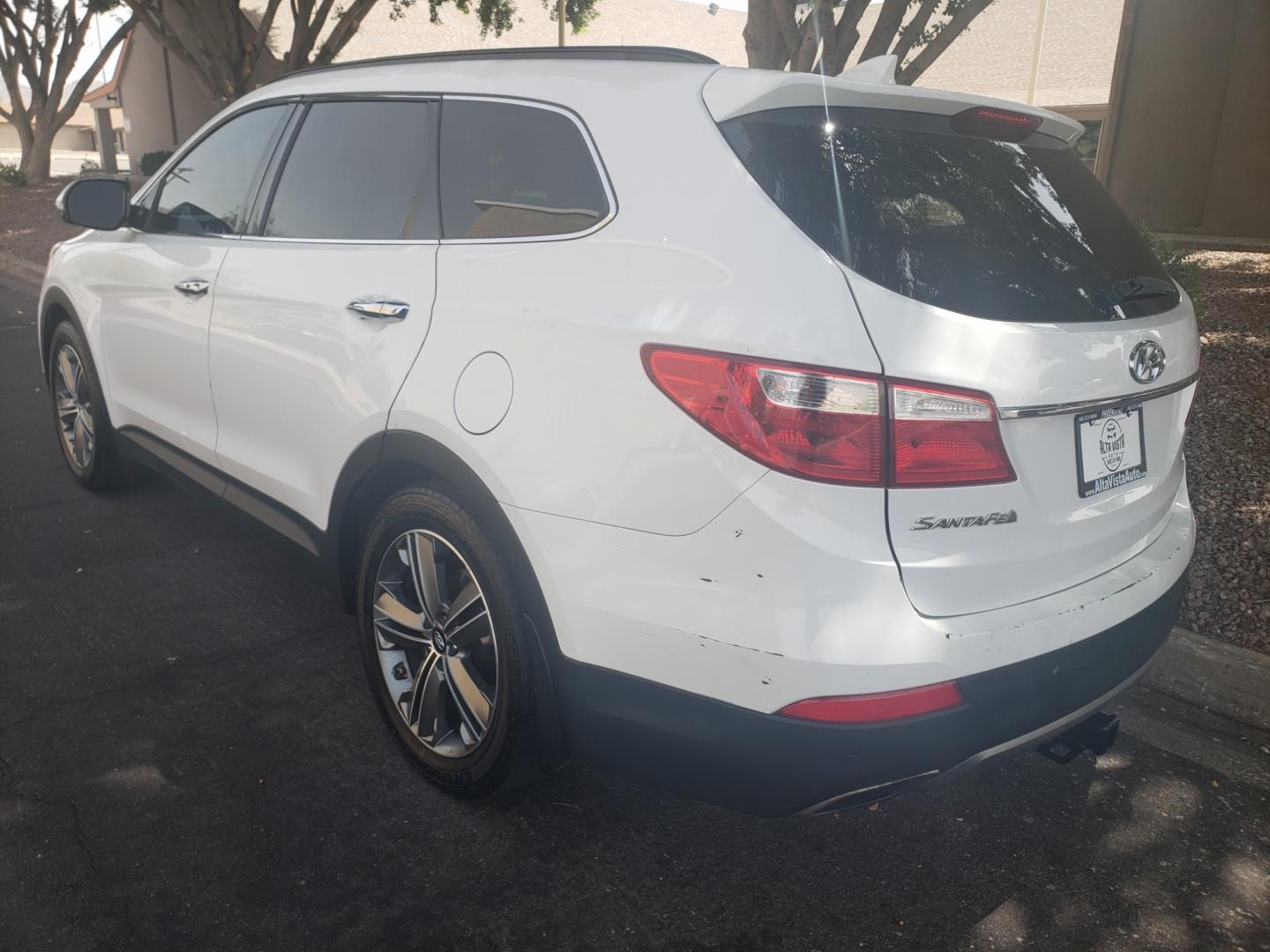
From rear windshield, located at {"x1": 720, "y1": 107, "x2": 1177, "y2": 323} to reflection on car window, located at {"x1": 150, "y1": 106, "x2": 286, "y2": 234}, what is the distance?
220 centimetres

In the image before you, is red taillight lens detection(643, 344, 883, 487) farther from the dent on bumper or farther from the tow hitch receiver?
the tow hitch receiver

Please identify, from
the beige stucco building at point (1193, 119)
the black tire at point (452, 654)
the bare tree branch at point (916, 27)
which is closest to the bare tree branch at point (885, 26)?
the bare tree branch at point (916, 27)

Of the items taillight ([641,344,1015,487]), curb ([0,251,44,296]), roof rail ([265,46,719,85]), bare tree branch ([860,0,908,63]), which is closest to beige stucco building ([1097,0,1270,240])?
bare tree branch ([860,0,908,63])

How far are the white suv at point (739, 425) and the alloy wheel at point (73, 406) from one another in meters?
2.50

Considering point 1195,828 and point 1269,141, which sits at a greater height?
point 1269,141

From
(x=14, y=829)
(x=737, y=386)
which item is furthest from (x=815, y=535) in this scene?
(x=14, y=829)

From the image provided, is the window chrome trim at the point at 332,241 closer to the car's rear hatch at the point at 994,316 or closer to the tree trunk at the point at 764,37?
the car's rear hatch at the point at 994,316

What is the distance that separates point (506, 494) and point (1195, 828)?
213 centimetres

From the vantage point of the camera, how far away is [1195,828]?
2.91 meters

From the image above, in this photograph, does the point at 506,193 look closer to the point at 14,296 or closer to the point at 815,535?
the point at 815,535

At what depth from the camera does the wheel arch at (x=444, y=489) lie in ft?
8.07

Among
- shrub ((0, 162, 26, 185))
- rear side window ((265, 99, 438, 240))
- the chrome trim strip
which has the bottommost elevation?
shrub ((0, 162, 26, 185))

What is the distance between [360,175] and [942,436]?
6.71ft

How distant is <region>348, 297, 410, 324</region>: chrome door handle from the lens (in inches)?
110
